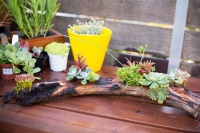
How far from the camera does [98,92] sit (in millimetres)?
1064

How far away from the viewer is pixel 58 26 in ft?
5.30

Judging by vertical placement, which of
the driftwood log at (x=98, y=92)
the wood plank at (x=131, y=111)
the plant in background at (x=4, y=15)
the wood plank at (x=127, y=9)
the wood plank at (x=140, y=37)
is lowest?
the wood plank at (x=131, y=111)

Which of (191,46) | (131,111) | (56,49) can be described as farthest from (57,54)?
(191,46)

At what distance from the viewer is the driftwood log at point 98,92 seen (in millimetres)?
953

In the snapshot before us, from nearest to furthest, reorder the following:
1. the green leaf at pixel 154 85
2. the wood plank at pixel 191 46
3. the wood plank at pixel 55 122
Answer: the wood plank at pixel 55 122 < the green leaf at pixel 154 85 < the wood plank at pixel 191 46

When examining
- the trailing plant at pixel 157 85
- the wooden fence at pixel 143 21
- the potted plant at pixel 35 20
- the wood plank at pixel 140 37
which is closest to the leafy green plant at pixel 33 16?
the potted plant at pixel 35 20

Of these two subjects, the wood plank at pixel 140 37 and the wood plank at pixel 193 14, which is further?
the wood plank at pixel 140 37

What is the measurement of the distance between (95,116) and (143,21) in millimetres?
706

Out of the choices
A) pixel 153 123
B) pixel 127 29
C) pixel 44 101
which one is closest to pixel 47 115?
pixel 44 101

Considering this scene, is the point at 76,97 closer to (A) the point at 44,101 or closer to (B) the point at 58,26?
(A) the point at 44,101

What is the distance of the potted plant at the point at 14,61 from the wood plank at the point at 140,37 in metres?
0.54

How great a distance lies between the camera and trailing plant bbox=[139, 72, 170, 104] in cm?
97

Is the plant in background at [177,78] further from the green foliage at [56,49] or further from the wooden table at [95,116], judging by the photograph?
the green foliage at [56,49]

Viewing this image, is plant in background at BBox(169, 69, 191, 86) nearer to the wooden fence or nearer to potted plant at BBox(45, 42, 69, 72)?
the wooden fence
